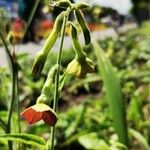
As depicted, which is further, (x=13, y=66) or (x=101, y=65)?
(x=101, y=65)

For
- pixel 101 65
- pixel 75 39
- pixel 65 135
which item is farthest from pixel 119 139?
pixel 65 135

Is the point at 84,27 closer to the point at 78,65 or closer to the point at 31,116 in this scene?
the point at 78,65

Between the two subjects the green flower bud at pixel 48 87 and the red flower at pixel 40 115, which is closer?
the red flower at pixel 40 115

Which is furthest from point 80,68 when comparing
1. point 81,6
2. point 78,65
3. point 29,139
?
point 29,139

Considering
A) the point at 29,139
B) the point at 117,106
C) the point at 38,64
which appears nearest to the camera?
the point at 38,64

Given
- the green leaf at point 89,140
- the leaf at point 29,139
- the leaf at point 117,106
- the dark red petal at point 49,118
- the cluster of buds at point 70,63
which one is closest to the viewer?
the dark red petal at point 49,118

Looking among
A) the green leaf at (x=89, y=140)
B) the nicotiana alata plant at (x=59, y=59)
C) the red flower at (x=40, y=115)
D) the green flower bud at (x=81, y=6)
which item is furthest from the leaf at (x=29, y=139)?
the green leaf at (x=89, y=140)

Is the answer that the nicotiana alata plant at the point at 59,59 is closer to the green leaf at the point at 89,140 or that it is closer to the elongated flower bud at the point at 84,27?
the elongated flower bud at the point at 84,27

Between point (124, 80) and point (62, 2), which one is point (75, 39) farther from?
point (124, 80)
